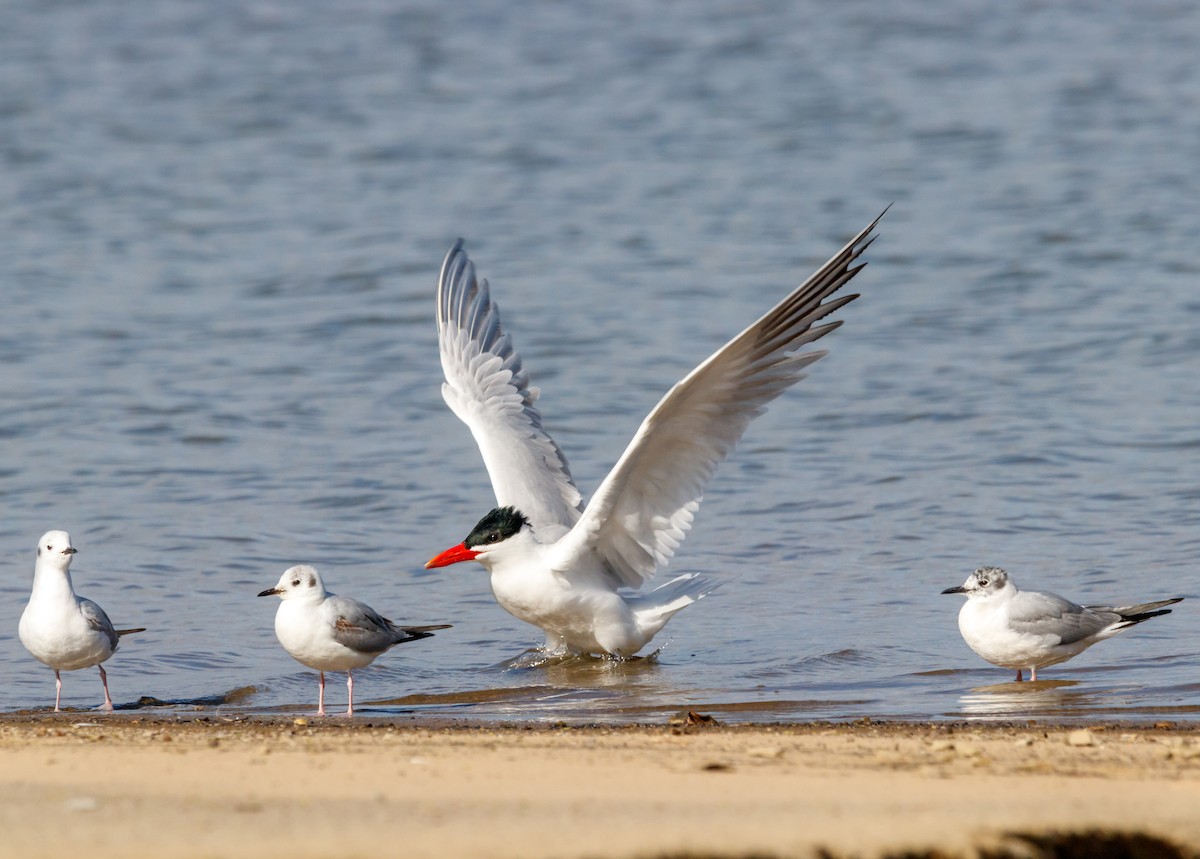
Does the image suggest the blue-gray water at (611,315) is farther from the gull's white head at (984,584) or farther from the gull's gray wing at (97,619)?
the gull's gray wing at (97,619)

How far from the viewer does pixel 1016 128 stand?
2342 centimetres

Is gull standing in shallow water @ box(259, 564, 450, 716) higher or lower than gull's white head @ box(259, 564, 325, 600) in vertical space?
lower

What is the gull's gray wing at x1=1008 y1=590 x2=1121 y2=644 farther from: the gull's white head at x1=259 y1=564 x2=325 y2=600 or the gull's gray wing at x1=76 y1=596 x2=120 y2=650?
the gull's gray wing at x1=76 y1=596 x2=120 y2=650

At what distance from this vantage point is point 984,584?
7770mm

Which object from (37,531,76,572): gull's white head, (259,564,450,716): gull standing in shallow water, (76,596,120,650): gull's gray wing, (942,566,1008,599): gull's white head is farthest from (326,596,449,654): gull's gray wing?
(942,566,1008,599): gull's white head

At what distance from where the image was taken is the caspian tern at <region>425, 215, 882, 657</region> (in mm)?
7715

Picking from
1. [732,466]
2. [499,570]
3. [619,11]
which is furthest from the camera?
[619,11]

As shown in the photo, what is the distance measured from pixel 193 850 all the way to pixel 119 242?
1598 centimetres

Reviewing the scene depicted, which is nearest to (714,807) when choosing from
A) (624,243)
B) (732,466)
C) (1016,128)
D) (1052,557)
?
(1052,557)

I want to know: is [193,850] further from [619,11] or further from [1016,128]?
[619,11]

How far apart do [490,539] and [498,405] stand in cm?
169

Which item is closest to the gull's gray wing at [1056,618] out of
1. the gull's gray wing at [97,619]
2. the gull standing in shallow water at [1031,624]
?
the gull standing in shallow water at [1031,624]

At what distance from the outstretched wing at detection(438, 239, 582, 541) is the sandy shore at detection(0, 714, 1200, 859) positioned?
3.55 meters

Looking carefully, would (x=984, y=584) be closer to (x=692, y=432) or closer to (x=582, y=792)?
(x=692, y=432)
